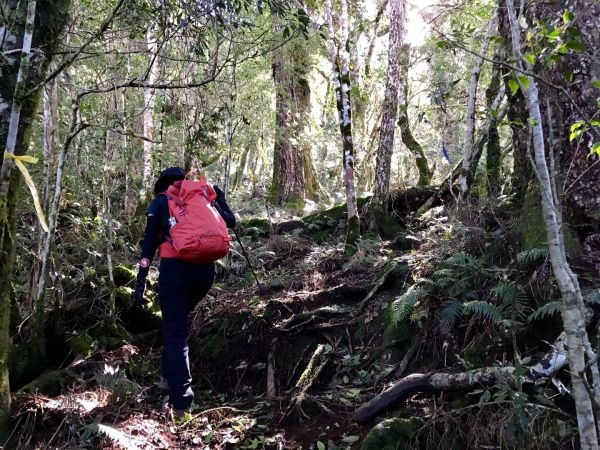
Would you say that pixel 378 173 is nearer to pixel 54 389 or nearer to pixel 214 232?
pixel 214 232

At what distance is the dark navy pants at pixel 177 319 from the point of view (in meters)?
4.88

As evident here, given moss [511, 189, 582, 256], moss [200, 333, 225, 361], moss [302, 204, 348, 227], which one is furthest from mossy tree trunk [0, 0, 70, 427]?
moss [302, 204, 348, 227]

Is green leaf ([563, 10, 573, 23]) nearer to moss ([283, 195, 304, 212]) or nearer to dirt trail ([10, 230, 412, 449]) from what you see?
dirt trail ([10, 230, 412, 449])

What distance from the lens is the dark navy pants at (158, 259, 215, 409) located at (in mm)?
4875

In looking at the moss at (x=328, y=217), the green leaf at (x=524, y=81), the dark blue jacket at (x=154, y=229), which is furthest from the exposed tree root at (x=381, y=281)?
the moss at (x=328, y=217)

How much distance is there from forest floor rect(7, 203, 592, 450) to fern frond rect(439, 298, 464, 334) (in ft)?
0.55

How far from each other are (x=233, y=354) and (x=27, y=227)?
3603mm

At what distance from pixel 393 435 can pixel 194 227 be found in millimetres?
2588

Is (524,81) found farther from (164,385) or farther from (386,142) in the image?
(386,142)

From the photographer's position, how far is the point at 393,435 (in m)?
3.67

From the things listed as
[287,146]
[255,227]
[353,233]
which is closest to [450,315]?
[353,233]

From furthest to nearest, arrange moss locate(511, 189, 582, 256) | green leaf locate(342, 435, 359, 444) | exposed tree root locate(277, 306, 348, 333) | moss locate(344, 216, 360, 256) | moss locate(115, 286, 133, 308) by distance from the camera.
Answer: moss locate(344, 216, 360, 256) < moss locate(115, 286, 133, 308) < exposed tree root locate(277, 306, 348, 333) < moss locate(511, 189, 582, 256) < green leaf locate(342, 435, 359, 444)

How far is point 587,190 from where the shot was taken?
4703mm

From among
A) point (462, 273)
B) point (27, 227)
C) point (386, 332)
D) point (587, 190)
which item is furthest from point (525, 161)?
point (27, 227)
